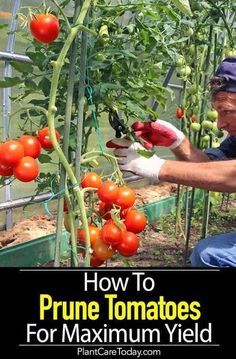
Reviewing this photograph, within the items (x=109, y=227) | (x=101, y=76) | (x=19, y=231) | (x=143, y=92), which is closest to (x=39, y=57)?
(x=101, y=76)

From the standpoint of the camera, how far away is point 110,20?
148 centimetres

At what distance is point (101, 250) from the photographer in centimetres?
126

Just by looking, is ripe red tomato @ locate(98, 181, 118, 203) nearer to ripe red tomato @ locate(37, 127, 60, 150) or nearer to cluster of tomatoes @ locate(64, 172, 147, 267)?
cluster of tomatoes @ locate(64, 172, 147, 267)

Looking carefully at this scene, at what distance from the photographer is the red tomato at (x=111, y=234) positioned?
1.22 m

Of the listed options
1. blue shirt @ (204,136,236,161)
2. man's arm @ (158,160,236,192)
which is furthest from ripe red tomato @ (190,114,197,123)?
man's arm @ (158,160,236,192)

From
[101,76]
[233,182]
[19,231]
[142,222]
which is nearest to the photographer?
[142,222]

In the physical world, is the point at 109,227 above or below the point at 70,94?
below

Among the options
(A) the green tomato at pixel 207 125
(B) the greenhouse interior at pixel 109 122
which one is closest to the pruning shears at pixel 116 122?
(B) the greenhouse interior at pixel 109 122

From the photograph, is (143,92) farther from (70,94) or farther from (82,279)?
(82,279)

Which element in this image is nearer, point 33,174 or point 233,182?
point 33,174

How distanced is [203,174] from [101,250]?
1.76ft

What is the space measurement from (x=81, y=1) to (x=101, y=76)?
25cm

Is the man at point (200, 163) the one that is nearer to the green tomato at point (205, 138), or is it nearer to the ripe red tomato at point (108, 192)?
the ripe red tomato at point (108, 192)

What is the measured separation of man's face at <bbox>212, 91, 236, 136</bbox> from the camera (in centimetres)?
175
